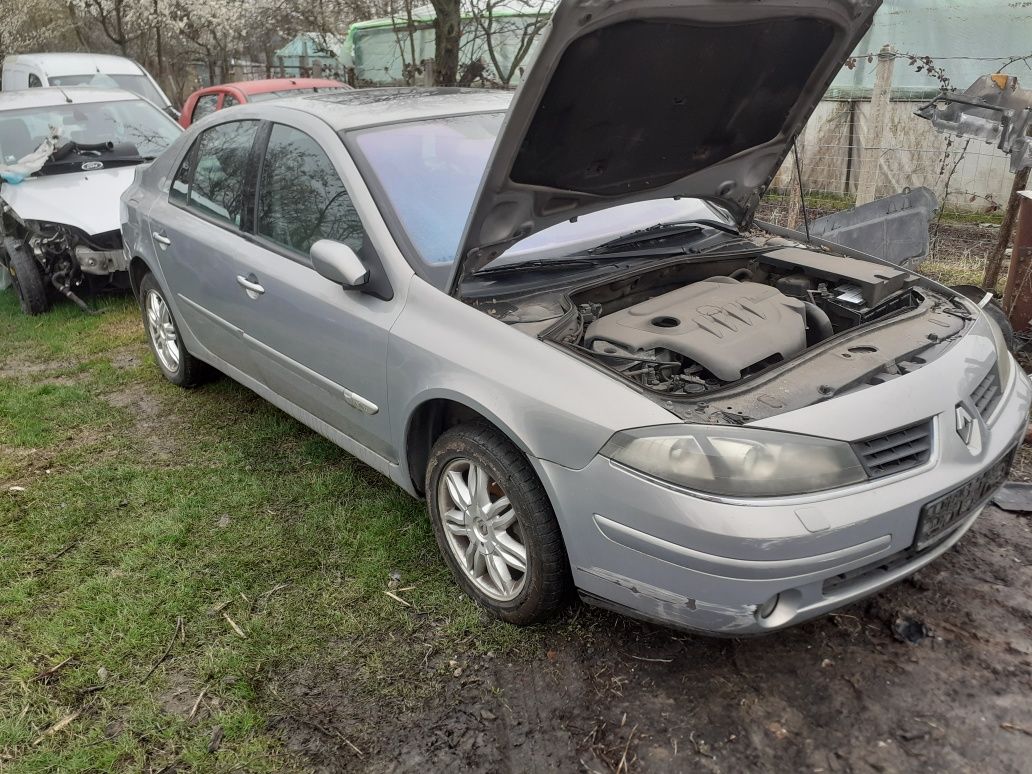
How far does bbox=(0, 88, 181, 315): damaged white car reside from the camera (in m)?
6.26

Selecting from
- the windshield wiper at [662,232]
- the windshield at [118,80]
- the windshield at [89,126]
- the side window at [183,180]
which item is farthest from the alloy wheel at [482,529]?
the windshield at [118,80]

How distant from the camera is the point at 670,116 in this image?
3139 millimetres

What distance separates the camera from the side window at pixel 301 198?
3.19 m

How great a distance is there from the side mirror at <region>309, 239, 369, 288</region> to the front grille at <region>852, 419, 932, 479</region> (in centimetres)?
170

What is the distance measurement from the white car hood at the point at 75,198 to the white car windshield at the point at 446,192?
12.1ft

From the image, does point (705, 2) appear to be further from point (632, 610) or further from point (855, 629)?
point (855, 629)

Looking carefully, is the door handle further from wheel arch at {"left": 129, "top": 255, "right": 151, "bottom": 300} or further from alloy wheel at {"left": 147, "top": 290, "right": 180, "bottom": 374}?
wheel arch at {"left": 129, "top": 255, "right": 151, "bottom": 300}

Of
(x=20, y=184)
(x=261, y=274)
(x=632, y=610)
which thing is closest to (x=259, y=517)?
(x=261, y=274)

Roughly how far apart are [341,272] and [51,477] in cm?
218

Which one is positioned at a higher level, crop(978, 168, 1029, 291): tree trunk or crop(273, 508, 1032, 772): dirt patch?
crop(978, 168, 1029, 291): tree trunk

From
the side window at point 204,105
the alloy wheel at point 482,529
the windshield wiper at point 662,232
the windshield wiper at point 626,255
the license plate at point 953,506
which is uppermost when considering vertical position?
the windshield wiper at point 662,232

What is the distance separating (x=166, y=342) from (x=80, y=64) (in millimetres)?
9782

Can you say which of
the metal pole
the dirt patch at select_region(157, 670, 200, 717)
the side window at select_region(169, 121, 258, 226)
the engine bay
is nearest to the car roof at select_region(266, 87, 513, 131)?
the side window at select_region(169, 121, 258, 226)

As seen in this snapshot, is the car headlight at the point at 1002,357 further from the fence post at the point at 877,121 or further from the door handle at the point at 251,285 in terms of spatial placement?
A: the fence post at the point at 877,121
